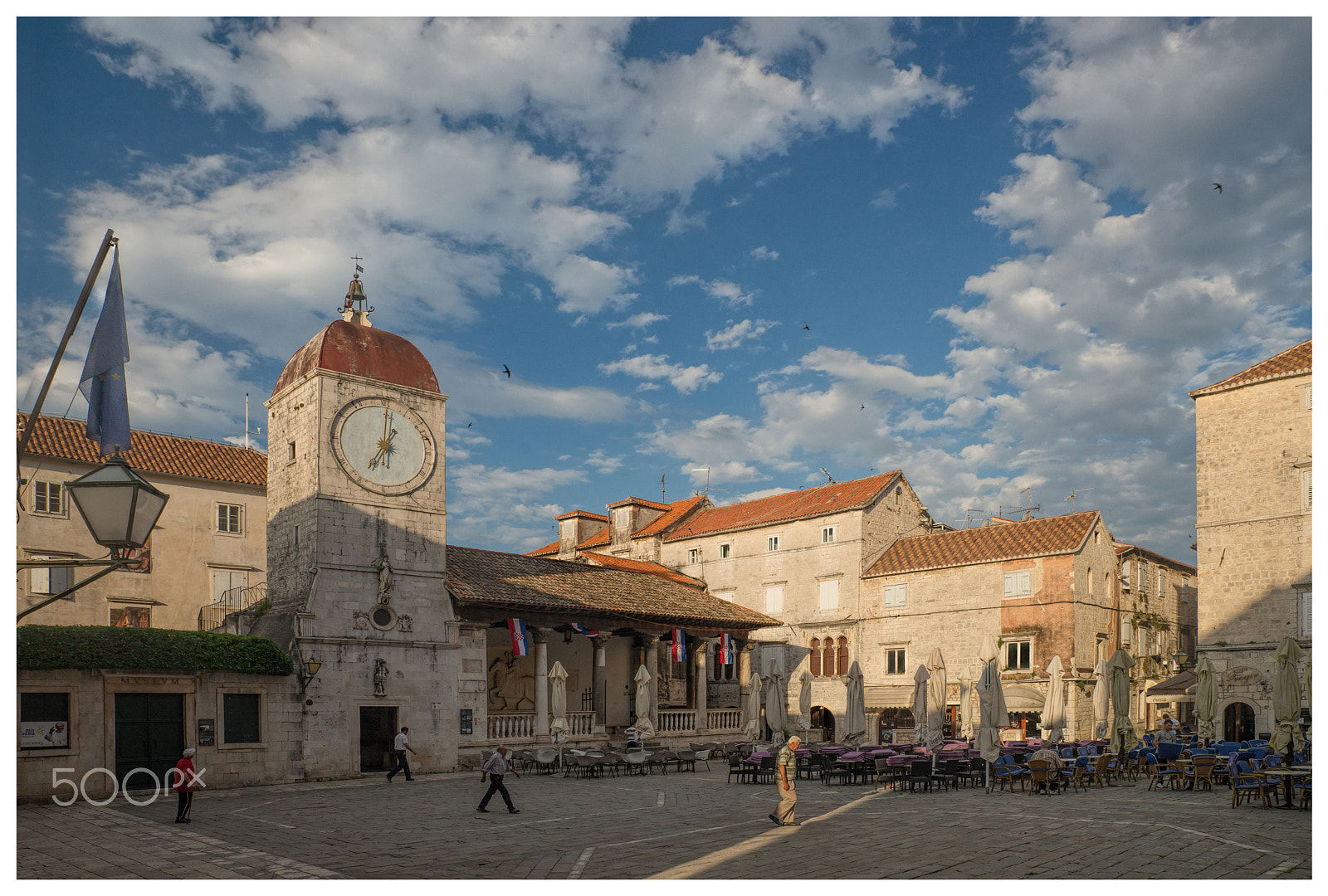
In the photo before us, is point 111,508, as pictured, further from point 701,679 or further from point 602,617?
point 701,679

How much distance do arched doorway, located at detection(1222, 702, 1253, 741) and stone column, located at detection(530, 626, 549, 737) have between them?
21.6 m

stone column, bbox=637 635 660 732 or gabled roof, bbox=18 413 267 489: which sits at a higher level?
gabled roof, bbox=18 413 267 489

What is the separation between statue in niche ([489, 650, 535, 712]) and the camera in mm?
34969

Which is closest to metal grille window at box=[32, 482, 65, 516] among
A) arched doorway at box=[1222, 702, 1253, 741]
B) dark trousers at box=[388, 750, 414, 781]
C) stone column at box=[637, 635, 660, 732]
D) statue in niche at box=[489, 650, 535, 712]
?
statue in niche at box=[489, 650, 535, 712]

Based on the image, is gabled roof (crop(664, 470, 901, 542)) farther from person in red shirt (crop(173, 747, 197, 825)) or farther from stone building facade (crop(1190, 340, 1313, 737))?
person in red shirt (crop(173, 747, 197, 825))

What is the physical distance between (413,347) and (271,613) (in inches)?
341

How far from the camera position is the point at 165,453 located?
1427 inches

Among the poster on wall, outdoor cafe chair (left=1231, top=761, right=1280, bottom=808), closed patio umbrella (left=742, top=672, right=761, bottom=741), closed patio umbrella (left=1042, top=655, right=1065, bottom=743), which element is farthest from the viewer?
closed patio umbrella (left=742, top=672, right=761, bottom=741)

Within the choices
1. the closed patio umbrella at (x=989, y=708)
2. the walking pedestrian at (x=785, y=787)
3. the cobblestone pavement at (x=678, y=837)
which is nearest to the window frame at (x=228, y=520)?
the cobblestone pavement at (x=678, y=837)

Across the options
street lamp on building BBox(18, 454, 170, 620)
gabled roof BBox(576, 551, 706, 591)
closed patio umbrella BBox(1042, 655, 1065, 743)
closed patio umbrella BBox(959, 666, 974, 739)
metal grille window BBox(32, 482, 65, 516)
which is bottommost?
closed patio umbrella BBox(959, 666, 974, 739)

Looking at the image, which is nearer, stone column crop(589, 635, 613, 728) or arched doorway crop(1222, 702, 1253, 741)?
stone column crop(589, 635, 613, 728)

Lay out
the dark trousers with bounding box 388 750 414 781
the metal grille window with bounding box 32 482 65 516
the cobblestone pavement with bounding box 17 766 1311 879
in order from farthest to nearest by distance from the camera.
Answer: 1. the metal grille window with bounding box 32 482 65 516
2. the dark trousers with bounding box 388 750 414 781
3. the cobblestone pavement with bounding box 17 766 1311 879

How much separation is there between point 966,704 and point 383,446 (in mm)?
22655
